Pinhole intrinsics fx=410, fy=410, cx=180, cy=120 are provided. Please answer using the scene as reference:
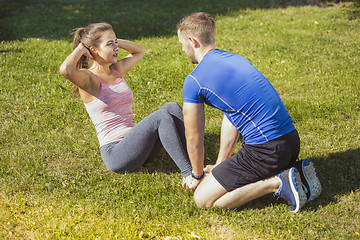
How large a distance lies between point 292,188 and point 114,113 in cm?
206

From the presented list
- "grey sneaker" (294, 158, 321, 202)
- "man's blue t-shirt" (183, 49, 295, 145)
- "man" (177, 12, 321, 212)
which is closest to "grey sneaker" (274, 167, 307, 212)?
"man" (177, 12, 321, 212)

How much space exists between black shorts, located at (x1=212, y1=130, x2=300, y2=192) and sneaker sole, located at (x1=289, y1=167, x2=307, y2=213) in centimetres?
12

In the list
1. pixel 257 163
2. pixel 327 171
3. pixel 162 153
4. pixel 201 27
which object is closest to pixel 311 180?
pixel 257 163

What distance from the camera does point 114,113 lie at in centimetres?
456

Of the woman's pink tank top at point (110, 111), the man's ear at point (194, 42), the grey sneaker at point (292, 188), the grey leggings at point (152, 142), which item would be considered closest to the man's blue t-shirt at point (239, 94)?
the man's ear at point (194, 42)

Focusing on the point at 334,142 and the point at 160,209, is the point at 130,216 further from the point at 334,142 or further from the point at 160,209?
the point at 334,142

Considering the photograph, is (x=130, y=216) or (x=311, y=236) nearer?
(x=311, y=236)

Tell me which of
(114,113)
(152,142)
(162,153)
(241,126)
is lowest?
(162,153)

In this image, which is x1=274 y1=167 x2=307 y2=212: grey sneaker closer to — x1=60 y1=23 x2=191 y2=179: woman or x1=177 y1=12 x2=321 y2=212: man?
x1=177 y1=12 x2=321 y2=212: man

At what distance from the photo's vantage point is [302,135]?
5352 mm

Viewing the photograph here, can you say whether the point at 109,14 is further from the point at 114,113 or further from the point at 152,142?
the point at 152,142

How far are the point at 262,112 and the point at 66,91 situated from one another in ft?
13.6

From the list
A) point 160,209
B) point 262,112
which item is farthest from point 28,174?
point 262,112

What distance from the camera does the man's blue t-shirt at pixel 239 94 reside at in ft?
11.9
